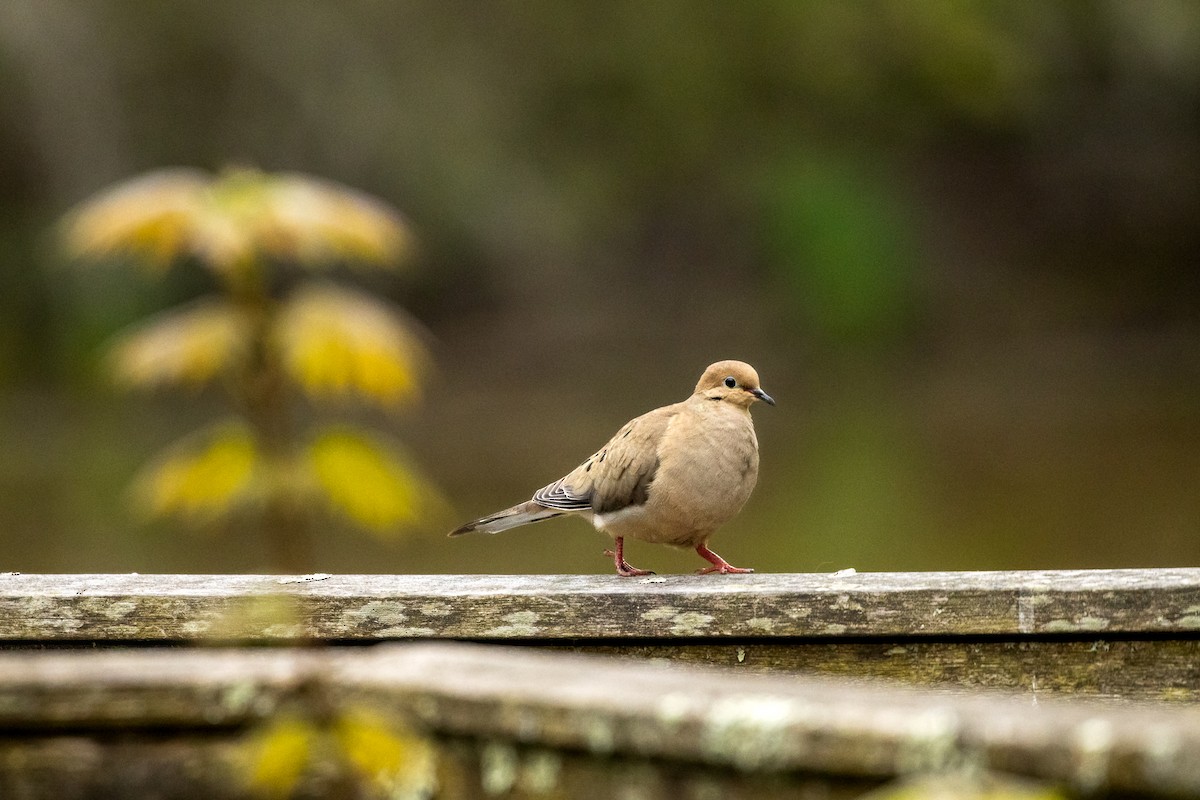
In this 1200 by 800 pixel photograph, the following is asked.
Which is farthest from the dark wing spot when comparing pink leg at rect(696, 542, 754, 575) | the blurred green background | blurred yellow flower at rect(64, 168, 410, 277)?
the blurred green background

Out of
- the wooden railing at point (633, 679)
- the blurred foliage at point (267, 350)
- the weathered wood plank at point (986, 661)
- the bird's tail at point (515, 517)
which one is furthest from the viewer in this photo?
the bird's tail at point (515, 517)

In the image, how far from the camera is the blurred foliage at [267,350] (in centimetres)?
154

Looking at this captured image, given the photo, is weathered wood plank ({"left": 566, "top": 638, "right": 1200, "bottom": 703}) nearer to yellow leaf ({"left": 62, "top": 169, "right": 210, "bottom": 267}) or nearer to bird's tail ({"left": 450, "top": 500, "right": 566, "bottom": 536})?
bird's tail ({"left": 450, "top": 500, "right": 566, "bottom": 536})

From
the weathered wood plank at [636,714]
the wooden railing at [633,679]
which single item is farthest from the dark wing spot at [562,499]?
the weathered wood plank at [636,714]

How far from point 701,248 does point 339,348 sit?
30247 mm

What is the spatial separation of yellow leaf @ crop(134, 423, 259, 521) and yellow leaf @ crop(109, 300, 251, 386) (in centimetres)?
8

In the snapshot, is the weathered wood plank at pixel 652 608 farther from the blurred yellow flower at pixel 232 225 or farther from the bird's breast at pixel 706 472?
the blurred yellow flower at pixel 232 225

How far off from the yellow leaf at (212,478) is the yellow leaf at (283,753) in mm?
251

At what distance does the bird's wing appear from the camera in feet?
13.7

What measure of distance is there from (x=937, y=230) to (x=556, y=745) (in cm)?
3024

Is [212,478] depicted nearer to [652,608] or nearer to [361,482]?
[361,482]

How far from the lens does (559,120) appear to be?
24.2 meters

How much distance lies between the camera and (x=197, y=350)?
5.10 ft

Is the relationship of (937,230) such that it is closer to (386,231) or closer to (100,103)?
(100,103)
